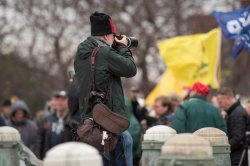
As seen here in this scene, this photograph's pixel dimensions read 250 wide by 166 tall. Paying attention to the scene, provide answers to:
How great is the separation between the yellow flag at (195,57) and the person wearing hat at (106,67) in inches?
456

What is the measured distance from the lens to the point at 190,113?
45.3 ft

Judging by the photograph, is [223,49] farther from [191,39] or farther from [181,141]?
[181,141]

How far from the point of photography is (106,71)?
9734 millimetres

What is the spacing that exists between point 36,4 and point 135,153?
79.0ft

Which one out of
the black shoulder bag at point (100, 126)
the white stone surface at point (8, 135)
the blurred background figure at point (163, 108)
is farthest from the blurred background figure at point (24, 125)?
the black shoulder bag at point (100, 126)

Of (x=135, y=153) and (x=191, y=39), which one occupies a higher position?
(x=191, y=39)

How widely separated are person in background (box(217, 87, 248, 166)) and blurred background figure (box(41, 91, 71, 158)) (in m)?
2.68

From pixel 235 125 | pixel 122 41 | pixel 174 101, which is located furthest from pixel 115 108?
pixel 174 101

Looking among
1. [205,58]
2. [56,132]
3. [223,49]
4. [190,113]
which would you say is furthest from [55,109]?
[223,49]

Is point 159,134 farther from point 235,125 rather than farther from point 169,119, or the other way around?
point 169,119

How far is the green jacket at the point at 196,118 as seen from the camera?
13727 millimetres

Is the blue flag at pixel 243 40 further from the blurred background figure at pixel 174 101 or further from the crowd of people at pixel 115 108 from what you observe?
the blurred background figure at pixel 174 101

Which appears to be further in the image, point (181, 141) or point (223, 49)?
point (223, 49)

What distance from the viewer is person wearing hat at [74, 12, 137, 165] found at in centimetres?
971
